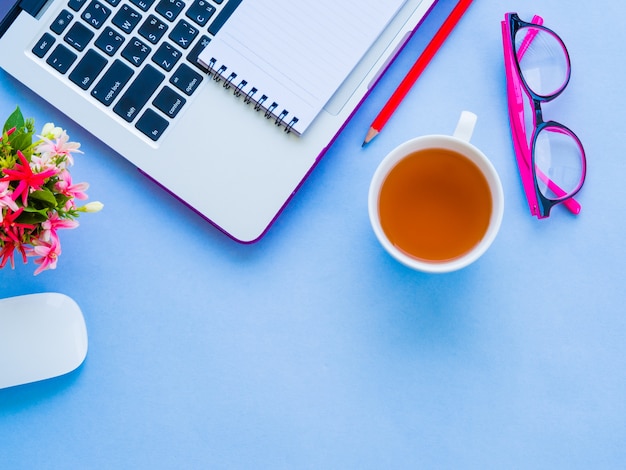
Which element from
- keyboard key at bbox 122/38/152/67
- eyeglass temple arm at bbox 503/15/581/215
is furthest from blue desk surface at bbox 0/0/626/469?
keyboard key at bbox 122/38/152/67

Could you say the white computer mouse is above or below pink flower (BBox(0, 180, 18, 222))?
below

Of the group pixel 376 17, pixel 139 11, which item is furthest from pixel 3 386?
pixel 376 17

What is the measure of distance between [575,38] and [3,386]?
0.73m

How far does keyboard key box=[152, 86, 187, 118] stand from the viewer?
63 centimetres

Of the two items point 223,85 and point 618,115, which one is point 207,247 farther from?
point 618,115

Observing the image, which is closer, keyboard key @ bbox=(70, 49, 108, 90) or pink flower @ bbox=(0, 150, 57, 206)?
pink flower @ bbox=(0, 150, 57, 206)

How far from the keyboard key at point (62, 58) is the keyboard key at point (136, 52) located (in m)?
0.05

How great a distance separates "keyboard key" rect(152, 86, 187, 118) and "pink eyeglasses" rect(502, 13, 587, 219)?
354 millimetres

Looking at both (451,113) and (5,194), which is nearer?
(5,194)

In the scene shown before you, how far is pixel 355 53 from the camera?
0.63 m

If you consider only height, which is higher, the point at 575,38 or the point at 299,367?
the point at 575,38

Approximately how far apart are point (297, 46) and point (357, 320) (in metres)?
0.30

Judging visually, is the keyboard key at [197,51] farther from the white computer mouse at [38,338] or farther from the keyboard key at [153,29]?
the white computer mouse at [38,338]

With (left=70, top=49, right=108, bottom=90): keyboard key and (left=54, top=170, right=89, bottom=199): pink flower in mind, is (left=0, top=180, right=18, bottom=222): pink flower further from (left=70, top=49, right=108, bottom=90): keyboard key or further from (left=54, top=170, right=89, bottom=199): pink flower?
(left=70, top=49, right=108, bottom=90): keyboard key
